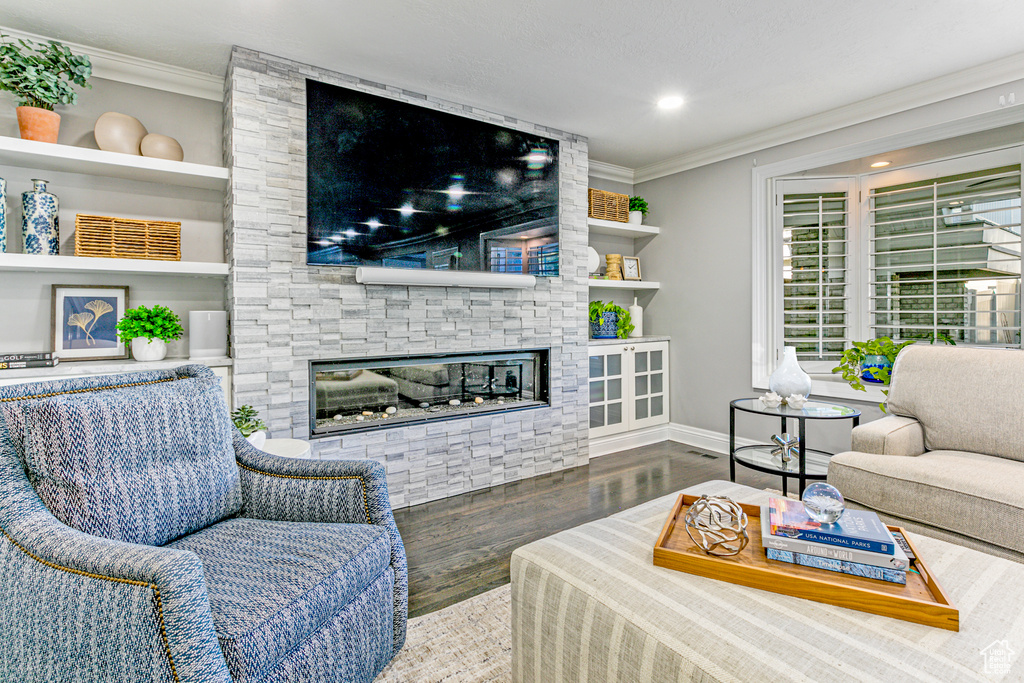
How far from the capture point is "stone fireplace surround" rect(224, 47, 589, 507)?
2488 mm

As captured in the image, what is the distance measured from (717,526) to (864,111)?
3133mm

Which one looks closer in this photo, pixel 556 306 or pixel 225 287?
pixel 225 287

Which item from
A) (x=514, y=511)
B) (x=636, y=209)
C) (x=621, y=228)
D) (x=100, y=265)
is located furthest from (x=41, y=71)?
(x=636, y=209)

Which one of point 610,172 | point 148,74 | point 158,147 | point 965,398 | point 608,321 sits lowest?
point 965,398

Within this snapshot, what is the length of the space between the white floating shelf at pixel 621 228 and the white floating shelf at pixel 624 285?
1.38 ft

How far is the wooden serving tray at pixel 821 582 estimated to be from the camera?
3.26ft

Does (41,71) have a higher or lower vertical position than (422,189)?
higher

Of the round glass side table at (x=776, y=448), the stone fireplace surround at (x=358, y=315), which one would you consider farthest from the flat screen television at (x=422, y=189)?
the round glass side table at (x=776, y=448)

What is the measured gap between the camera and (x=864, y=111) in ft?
10.4

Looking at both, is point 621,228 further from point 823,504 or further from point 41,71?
point 41,71

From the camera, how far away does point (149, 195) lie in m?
2.64

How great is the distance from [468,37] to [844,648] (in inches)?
102

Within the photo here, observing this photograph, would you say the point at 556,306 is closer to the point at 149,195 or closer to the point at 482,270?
the point at 482,270

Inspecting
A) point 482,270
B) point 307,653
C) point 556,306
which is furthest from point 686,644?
point 556,306
